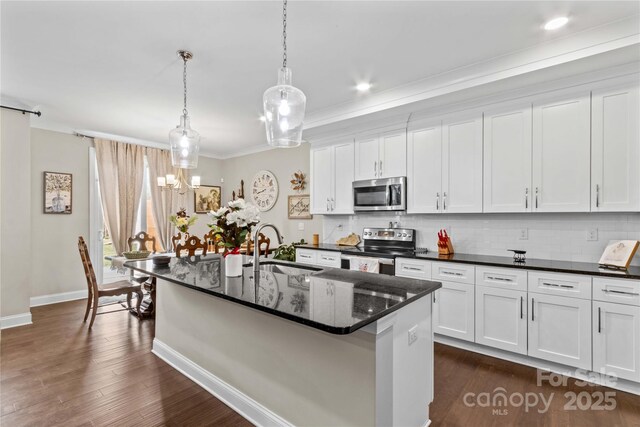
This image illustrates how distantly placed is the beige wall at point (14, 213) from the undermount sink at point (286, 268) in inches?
137

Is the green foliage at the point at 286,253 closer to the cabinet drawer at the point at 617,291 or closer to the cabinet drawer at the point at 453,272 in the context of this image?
the cabinet drawer at the point at 453,272

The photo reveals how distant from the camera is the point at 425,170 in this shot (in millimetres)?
3727

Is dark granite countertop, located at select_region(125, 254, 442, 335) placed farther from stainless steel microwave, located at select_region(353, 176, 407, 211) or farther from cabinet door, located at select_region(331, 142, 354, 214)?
cabinet door, located at select_region(331, 142, 354, 214)

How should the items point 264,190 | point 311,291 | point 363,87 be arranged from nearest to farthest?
point 311,291, point 363,87, point 264,190

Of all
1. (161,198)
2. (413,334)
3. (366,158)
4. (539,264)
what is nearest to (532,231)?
(539,264)

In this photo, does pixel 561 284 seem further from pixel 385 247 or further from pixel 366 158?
pixel 366 158

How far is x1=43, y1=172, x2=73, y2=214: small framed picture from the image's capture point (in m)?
4.74

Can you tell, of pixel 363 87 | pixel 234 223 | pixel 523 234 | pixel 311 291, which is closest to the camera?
pixel 311 291

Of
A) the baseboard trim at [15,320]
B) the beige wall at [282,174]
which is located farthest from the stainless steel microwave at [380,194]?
the baseboard trim at [15,320]

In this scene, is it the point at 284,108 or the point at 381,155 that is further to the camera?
the point at 381,155

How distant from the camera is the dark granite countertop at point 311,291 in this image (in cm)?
135

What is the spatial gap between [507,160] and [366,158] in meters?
1.70

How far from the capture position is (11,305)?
3.86m

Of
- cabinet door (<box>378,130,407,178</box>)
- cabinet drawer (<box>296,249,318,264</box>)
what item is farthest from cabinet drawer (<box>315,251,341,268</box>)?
cabinet door (<box>378,130,407,178</box>)
